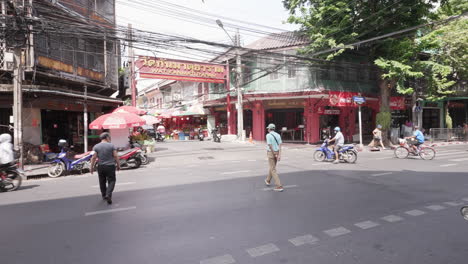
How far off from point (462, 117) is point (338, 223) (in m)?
37.2

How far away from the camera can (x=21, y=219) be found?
526cm

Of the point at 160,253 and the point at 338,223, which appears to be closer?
the point at 160,253

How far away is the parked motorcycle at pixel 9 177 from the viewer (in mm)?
7883

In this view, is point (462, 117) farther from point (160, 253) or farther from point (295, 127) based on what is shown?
point (160, 253)

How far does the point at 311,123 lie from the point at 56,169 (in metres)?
17.7

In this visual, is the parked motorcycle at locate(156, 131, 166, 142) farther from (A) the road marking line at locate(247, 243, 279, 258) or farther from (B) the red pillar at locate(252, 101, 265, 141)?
(A) the road marking line at locate(247, 243, 279, 258)

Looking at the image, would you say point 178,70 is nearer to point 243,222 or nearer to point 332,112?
point 332,112

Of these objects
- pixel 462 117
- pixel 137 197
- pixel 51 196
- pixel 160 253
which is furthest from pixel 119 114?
pixel 462 117

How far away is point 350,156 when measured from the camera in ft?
39.2

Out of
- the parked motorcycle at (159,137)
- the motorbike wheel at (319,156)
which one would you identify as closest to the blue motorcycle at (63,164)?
the motorbike wheel at (319,156)

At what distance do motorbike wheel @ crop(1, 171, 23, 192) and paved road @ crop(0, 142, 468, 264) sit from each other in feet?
2.11

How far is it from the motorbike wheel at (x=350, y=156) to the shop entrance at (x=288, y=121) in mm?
11213

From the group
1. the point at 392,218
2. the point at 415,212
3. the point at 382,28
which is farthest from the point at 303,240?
the point at 382,28

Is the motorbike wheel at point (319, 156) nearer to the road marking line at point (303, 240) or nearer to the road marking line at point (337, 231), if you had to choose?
the road marking line at point (337, 231)
